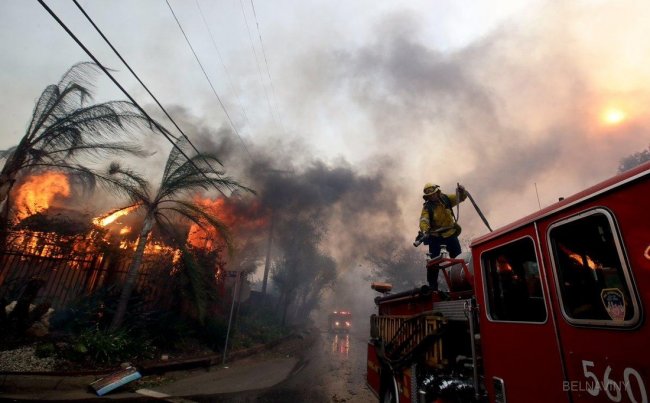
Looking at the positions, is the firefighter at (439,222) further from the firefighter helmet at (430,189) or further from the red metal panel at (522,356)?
the red metal panel at (522,356)

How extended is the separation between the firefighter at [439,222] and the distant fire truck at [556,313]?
4.91ft

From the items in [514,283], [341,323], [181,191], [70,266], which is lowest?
[341,323]

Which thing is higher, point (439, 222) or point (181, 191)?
→ point (181, 191)

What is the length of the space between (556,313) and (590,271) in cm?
37

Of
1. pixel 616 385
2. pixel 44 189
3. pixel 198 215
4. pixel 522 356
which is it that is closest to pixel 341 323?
pixel 198 215

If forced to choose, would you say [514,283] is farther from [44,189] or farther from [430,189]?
[44,189]

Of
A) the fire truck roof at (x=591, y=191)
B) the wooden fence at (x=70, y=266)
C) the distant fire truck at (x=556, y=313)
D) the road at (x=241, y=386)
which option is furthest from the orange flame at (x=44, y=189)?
the fire truck roof at (x=591, y=191)

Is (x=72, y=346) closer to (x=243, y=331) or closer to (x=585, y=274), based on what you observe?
(x=243, y=331)

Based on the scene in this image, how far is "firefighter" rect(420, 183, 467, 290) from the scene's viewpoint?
201 inches

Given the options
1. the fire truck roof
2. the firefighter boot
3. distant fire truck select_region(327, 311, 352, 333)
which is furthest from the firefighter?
distant fire truck select_region(327, 311, 352, 333)

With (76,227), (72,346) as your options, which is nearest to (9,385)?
(72,346)

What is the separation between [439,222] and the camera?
5.25m

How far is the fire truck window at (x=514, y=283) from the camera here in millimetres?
2455

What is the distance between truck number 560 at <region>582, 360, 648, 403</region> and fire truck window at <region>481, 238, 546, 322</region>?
17.8 inches
